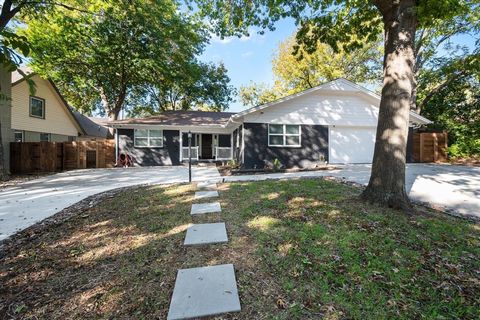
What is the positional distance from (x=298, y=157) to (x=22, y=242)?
11395 mm

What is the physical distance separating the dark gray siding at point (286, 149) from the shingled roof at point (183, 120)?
446cm

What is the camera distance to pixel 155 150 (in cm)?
1530

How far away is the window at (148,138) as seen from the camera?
49.5 ft

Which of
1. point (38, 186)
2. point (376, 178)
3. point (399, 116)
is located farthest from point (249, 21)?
point (38, 186)

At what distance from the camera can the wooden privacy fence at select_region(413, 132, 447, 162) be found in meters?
14.8

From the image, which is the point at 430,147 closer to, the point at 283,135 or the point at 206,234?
the point at 283,135

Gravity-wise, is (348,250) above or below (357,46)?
below

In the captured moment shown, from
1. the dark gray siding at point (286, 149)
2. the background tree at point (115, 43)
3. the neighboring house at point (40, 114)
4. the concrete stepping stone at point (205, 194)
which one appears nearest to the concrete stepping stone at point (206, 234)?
the concrete stepping stone at point (205, 194)

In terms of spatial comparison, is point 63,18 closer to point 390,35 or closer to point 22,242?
point 22,242

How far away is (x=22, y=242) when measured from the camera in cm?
358

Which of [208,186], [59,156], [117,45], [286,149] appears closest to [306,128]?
[286,149]

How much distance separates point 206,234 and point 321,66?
2213 cm

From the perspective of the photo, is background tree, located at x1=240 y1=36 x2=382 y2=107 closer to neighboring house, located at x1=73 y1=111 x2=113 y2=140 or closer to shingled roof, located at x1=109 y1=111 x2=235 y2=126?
shingled roof, located at x1=109 y1=111 x2=235 y2=126

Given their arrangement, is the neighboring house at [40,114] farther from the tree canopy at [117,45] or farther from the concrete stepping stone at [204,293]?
the concrete stepping stone at [204,293]
